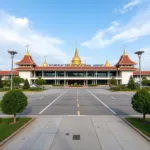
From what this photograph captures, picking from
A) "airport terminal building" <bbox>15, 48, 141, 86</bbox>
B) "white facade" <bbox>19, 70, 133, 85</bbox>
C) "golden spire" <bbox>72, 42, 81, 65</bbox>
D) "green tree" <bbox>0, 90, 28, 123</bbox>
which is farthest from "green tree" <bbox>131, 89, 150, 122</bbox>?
"golden spire" <bbox>72, 42, 81, 65</bbox>

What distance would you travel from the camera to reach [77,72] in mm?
78562

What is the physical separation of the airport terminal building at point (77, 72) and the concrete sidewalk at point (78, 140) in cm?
6456

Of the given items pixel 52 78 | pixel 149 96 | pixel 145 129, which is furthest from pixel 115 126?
pixel 52 78

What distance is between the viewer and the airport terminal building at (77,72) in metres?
73.1

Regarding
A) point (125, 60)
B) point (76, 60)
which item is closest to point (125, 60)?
point (125, 60)

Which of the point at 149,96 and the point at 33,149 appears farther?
the point at 149,96

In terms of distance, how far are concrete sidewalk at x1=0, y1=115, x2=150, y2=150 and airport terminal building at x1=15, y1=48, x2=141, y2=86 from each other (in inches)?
2542

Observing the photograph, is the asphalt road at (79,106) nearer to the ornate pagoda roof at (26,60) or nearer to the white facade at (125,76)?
the white facade at (125,76)

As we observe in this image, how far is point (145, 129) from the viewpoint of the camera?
877cm

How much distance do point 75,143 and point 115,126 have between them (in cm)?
329

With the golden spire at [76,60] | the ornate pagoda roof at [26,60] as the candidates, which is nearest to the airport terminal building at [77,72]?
the ornate pagoda roof at [26,60]

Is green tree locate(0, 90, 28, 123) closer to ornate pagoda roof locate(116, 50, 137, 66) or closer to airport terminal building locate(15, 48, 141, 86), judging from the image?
airport terminal building locate(15, 48, 141, 86)

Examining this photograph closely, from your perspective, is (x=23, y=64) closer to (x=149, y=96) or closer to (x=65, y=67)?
(x=65, y=67)

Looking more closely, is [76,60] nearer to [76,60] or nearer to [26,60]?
[76,60]
